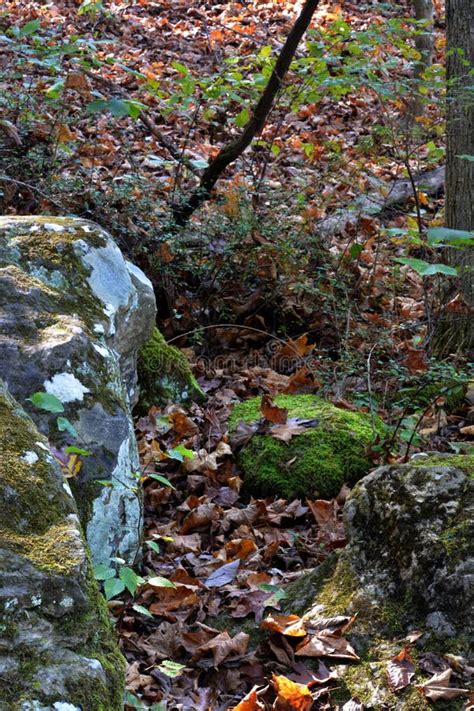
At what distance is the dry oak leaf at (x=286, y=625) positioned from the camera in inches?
112

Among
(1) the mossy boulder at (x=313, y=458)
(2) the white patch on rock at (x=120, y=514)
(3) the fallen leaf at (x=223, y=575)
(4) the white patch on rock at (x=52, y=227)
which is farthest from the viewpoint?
(1) the mossy boulder at (x=313, y=458)

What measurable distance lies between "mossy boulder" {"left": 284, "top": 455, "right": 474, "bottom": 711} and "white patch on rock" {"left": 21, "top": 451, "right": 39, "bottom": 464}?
4.13 feet

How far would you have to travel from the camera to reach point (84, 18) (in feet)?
41.7

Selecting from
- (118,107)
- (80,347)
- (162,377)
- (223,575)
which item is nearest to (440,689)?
(223,575)

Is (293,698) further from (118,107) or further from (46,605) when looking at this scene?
(118,107)

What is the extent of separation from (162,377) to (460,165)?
2858 mm

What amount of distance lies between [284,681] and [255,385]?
3.13m

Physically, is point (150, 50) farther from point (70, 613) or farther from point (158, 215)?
point (70, 613)

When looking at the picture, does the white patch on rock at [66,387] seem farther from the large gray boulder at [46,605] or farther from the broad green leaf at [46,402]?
the large gray boulder at [46,605]

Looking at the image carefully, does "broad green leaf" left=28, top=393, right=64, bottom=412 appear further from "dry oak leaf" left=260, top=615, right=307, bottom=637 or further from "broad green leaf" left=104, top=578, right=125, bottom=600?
"dry oak leaf" left=260, top=615, right=307, bottom=637

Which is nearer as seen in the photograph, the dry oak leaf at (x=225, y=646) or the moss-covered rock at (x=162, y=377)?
the dry oak leaf at (x=225, y=646)

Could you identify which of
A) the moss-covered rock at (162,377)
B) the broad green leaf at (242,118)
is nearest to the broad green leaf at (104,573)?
the moss-covered rock at (162,377)

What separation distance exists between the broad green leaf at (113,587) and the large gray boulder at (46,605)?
465mm

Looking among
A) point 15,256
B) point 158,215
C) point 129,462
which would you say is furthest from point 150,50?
point 129,462
